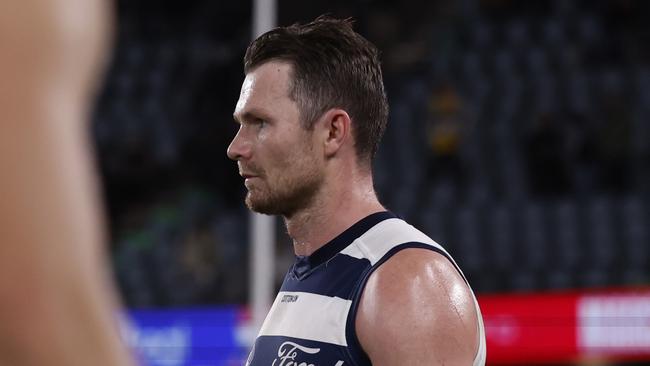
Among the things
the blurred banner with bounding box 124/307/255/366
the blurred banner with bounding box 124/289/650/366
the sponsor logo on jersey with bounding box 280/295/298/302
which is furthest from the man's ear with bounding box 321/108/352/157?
the blurred banner with bounding box 124/307/255/366

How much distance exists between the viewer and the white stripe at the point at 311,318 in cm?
170

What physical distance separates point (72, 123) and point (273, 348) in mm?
1347

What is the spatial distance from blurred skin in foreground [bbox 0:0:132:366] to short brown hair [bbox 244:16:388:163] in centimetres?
135

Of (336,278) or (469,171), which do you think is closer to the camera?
(336,278)

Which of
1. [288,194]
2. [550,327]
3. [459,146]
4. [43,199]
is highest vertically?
[43,199]

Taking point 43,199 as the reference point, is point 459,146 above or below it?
below

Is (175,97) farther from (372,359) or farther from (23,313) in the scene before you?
(23,313)

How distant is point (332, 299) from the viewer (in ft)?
5.76

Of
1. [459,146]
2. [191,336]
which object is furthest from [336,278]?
[459,146]

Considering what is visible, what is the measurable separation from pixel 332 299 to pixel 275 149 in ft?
0.91

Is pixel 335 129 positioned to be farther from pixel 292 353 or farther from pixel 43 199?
pixel 43 199

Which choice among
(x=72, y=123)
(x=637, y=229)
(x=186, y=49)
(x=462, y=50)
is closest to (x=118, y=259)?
(x=186, y=49)

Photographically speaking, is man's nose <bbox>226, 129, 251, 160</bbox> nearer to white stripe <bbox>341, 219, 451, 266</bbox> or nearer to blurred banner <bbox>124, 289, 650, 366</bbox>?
white stripe <bbox>341, 219, 451, 266</bbox>

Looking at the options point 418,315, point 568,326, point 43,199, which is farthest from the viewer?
point 568,326
